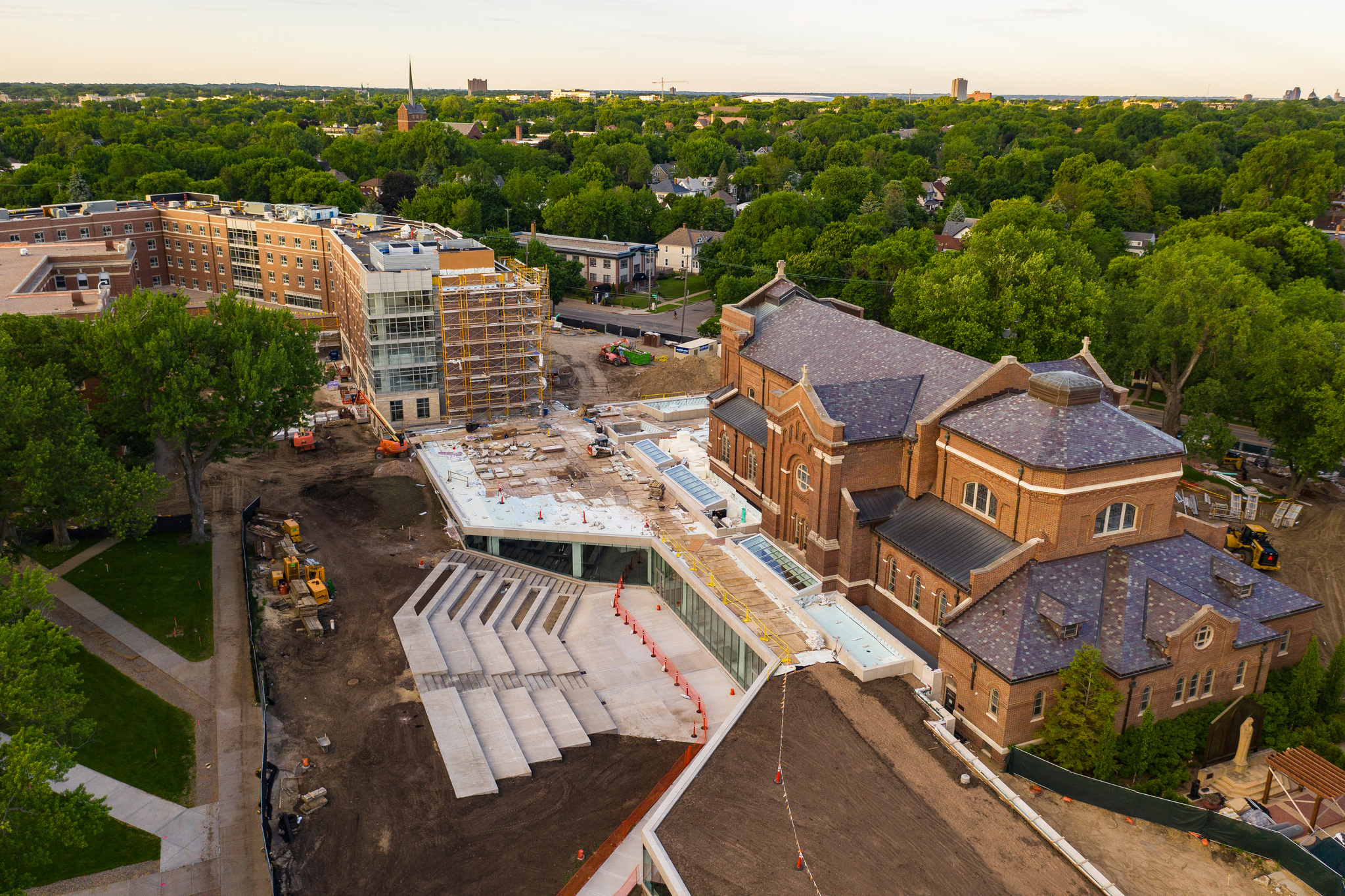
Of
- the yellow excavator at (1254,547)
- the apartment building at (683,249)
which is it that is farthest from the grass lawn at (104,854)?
the apartment building at (683,249)

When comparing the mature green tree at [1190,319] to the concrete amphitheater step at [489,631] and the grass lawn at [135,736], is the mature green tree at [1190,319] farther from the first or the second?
the grass lawn at [135,736]

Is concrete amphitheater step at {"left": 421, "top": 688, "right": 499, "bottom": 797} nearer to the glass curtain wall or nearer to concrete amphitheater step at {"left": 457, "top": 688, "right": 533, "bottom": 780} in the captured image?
concrete amphitheater step at {"left": 457, "top": 688, "right": 533, "bottom": 780}

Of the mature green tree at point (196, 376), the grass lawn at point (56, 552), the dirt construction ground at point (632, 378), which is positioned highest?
the mature green tree at point (196, 376)

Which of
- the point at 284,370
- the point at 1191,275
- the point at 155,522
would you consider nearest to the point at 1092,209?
the point at 1191,275

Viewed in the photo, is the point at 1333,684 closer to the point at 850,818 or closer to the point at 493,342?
the point at 850,818

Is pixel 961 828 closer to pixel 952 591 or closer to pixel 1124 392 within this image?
pixel 952 591

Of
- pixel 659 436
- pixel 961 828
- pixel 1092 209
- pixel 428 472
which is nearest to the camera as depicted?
pixel 961 828

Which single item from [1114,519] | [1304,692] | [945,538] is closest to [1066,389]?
[1114,519]
